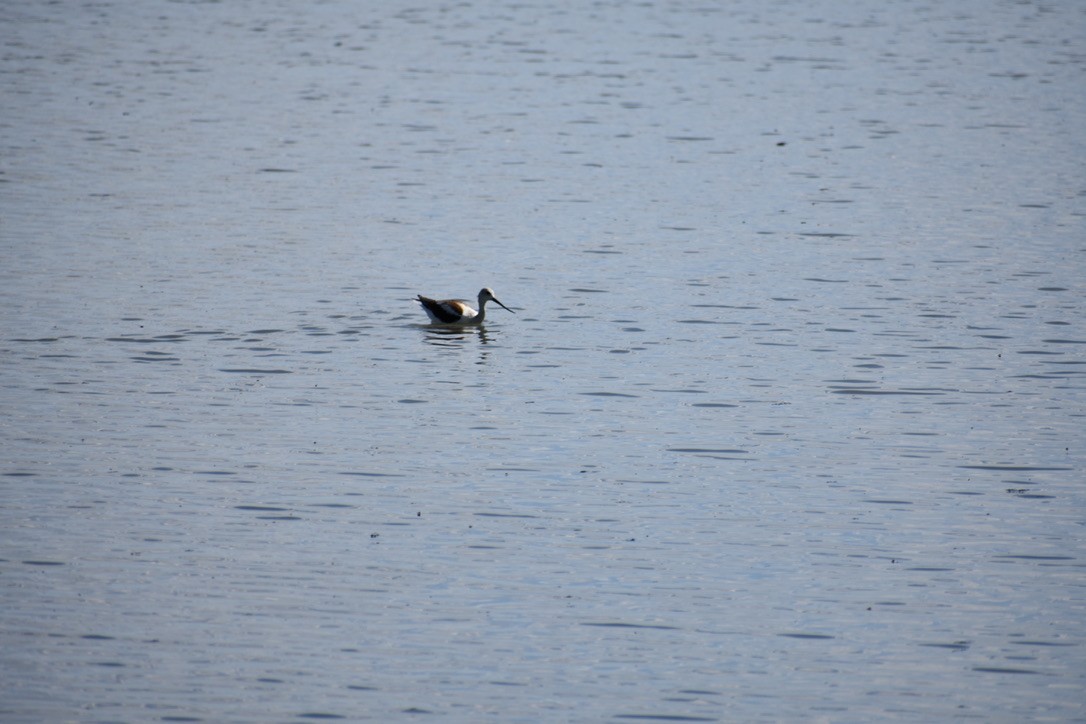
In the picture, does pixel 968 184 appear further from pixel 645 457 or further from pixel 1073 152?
pixel 645 457

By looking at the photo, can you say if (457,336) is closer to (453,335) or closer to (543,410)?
(453,335)

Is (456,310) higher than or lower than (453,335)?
higher

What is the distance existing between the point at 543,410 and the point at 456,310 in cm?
384

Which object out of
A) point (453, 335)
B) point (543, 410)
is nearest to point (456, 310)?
point (453, 335)

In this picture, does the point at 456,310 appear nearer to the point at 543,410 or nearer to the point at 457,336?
the point at 457,336

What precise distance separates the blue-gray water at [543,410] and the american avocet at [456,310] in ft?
0.85

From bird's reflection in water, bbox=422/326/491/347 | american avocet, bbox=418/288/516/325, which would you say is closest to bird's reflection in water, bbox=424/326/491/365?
bird's reflection in water, bbox=422/326/491/347

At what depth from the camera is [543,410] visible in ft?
54.2

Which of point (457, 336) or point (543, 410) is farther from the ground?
point (543, 410)

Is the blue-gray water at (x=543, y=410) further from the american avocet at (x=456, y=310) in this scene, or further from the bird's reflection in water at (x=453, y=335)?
the american avocet at (x=456, y=310)

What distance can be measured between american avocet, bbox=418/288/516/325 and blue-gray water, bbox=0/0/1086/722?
0.26 meters

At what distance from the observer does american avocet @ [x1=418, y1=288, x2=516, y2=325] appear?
2008 centimetres

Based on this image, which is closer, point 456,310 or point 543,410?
point 543,410

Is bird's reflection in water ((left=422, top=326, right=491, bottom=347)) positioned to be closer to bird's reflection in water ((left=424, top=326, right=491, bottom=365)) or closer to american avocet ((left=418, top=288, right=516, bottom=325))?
bird's reflection in water ((left=424, top=326, right=491, bottom=365))
